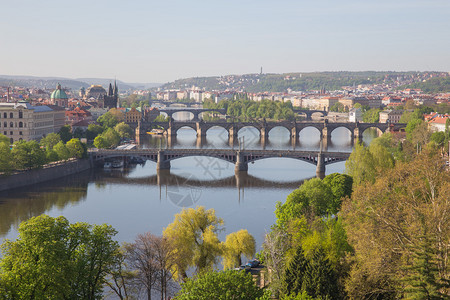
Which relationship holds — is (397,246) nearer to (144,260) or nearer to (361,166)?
(144,260)

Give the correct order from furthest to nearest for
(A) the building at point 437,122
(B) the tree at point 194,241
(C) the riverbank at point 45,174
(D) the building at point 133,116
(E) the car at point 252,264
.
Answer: (D) the building at point 133,116
(A) the building at point 437,122
(C) the riverbank at point 45,174
(E) the car at point 252,264
(B) the tree at point 194,241

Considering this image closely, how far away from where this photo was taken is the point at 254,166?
49.2 meters

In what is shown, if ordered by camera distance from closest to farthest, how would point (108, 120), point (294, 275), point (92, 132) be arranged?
1. point (294, 275)
2. point (92, 132)
3. point (108, 120)

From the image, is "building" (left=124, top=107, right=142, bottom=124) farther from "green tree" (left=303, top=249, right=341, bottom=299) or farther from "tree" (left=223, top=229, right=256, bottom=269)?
"green tree" (left=303, top=249, right=341, bottom=299)

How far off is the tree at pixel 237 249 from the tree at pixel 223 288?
723 centimetres

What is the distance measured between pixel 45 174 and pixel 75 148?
19.4 feet

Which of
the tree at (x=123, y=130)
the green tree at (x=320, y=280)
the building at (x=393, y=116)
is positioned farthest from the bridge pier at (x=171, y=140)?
the green tree at (x=320, y=280)

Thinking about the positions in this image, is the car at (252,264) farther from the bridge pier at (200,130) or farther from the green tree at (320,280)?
the bridge pier at (200,130)

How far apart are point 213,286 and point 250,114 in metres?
89.9

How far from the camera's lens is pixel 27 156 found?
38.8 meters

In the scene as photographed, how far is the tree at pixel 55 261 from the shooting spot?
Result: 13883 millimetres

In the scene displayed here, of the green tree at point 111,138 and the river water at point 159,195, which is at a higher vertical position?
the green tree at point 111,138

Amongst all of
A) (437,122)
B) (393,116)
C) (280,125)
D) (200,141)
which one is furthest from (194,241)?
(393,116)

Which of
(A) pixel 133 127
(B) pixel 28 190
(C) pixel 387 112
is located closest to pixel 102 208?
(B) pixel 28 190
